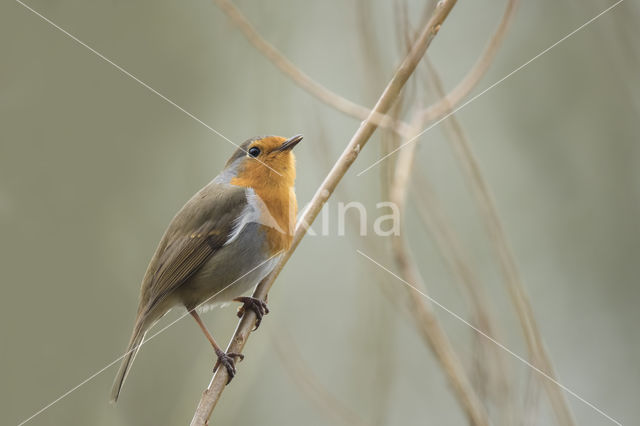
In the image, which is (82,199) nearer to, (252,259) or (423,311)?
(252,259)

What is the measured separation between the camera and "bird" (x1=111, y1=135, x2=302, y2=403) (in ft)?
10.9

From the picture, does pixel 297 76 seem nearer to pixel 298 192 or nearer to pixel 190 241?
pixel 190 241

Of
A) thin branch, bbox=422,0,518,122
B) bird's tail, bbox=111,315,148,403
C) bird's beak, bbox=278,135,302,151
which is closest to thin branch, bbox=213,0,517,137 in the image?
thin branch, bbox=422,0,518,122

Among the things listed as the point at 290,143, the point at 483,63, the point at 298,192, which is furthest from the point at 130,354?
the point at 298,192

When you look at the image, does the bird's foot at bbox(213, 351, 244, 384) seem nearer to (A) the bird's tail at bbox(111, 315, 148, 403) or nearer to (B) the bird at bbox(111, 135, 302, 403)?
(B) the bird at bbox(111, 135, 302, 403)

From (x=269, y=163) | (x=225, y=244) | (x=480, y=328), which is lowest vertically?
(x=480, y=328)

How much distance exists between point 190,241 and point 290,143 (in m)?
0.77

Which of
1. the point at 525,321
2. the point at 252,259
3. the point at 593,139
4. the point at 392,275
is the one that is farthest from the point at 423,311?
the point at 593,139

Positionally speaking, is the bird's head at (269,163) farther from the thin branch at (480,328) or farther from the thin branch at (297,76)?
the thin branch at (480,328)

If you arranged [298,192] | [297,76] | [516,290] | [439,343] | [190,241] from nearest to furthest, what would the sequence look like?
[439,343] < [516,290] < [297,76] < [190,241] < [298,192]

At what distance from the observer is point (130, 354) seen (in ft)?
10.7

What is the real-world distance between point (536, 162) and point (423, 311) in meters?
4.71

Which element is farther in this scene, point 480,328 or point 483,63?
point 483,63

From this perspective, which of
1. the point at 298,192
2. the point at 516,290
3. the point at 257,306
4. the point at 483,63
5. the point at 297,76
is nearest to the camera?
the point at 516,290
